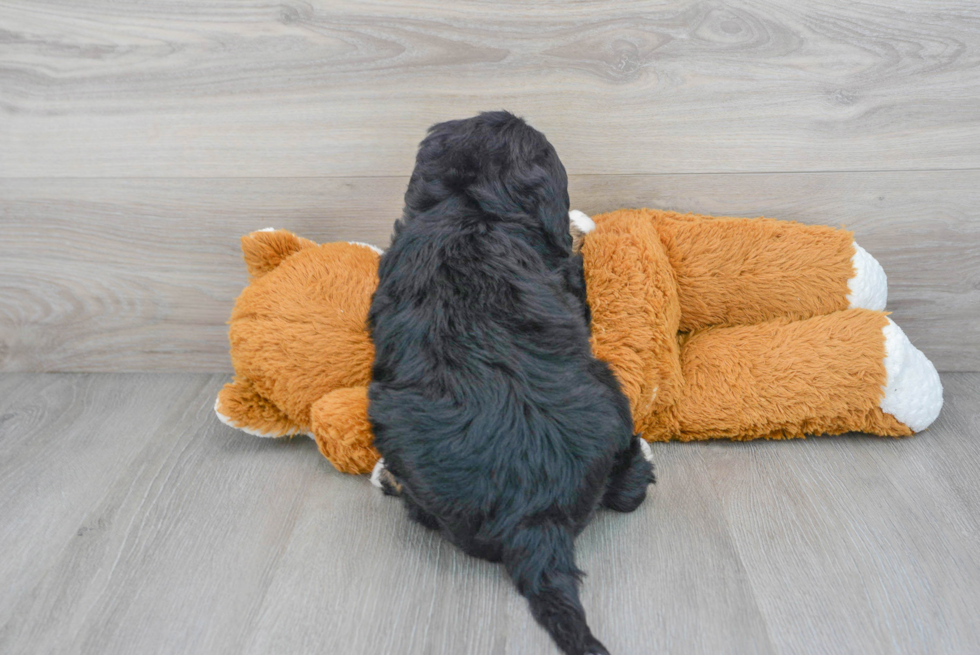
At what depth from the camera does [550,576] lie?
34.9 inches

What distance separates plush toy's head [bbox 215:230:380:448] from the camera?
4.01 feet

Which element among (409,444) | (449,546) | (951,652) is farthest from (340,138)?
(951,652)

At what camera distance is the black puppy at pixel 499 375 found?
92 cm

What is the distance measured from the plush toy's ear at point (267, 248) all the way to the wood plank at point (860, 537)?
0.87 m

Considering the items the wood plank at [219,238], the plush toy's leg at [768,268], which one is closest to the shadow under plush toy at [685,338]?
the plush toy's leg at [768,268]

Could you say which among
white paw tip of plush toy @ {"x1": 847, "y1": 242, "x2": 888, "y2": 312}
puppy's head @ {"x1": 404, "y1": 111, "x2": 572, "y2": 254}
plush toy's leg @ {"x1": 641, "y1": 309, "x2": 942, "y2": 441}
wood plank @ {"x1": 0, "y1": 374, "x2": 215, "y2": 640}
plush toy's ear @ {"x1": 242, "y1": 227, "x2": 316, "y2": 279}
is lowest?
wood plank @ {"x1": 0, "y1": 374, "x2": 215, "y2": 640}

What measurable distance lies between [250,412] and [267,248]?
12.0 inches

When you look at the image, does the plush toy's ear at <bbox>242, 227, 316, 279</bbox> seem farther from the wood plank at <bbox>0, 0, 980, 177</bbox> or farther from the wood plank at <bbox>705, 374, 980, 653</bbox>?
the wood plank at <bbox>705, 374, 980, 653</bbox>

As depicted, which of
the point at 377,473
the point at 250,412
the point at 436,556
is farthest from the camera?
the point at 250,412

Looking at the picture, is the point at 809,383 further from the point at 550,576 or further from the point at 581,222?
the point at 550,576

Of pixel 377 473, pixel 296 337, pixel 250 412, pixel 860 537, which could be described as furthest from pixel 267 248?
pixel 860 537

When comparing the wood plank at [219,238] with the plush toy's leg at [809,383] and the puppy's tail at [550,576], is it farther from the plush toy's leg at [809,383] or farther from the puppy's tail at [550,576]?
the puppy's tail at [550,576]

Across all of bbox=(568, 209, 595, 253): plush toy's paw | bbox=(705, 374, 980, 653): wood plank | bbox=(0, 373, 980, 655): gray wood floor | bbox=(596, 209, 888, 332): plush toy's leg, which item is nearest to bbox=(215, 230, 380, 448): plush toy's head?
bbox=(0, 373, 980, 655): gray wood floor

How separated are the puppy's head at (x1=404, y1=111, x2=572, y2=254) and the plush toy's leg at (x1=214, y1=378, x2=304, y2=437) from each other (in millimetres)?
447
